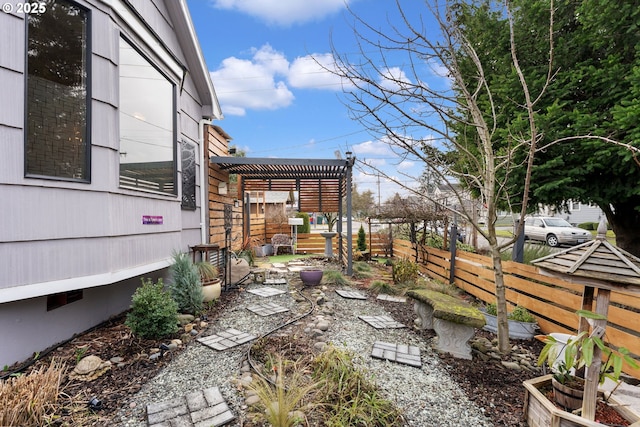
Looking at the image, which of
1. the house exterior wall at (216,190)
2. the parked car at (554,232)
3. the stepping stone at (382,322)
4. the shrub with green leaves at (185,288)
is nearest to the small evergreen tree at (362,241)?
the house exterior wall at (216,190)

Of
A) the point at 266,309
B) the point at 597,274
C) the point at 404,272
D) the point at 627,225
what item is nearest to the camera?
the point at 597,274

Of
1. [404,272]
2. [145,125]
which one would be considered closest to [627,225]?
[404,272]

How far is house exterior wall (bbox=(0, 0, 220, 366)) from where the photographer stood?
8.45ft

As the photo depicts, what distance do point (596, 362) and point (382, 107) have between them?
9.73ft

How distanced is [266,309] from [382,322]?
1752 millimetres

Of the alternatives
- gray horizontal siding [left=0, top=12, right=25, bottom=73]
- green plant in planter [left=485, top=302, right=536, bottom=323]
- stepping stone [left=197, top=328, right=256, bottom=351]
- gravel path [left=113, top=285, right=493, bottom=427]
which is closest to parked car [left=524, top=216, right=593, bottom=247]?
green plant in planter [left=485, top=302, right=536, bottom=323]

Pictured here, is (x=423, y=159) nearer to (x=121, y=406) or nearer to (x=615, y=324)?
(x=615, y=324)

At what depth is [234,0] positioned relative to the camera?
22.8 feet

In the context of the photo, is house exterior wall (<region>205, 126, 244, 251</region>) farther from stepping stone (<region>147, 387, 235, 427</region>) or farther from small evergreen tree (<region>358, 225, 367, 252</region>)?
small evergreen tree (<region>358, 225, 367, 252</region>)

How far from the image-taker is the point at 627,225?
19.5ft

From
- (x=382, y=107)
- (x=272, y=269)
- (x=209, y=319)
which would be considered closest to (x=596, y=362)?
(x=382, y=107)

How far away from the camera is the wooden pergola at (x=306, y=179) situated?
702 centimetres

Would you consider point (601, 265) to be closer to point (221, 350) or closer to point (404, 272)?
point (221, 350)

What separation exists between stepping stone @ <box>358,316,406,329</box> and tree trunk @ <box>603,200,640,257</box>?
5059 mm
